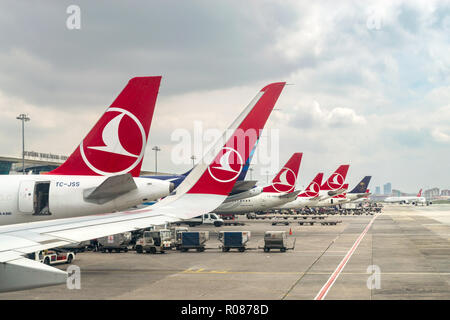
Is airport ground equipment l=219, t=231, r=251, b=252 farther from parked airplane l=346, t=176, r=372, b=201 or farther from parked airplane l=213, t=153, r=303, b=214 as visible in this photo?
parked airplane l=346, t=176, r=372, b=201

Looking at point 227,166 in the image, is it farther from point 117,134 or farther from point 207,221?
point 207,221

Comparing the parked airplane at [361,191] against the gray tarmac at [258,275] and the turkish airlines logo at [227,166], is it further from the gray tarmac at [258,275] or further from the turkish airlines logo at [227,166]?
the turkish airlines logo at [227,166]

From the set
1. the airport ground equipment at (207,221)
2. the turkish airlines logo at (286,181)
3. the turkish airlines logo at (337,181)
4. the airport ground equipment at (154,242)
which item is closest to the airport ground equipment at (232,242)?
the airport ground equipment at (154,242)

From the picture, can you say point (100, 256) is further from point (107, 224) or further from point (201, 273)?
point (107, 224)

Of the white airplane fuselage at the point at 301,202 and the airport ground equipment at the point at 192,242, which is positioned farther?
the white airplane fuselage at the point at 301,202

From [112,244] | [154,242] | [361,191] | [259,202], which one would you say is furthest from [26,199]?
[361,191]

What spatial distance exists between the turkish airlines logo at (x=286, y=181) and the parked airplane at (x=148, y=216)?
55.8 m

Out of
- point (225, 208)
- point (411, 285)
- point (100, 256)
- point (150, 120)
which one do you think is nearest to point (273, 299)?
point (411, 285)

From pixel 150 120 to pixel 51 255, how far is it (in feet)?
32.6

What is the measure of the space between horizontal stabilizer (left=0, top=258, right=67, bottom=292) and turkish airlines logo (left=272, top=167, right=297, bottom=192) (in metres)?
65.5

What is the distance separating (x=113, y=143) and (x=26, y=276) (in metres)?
16.8

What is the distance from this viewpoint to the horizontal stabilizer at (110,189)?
21.0 meters

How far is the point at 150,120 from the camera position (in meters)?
24.1

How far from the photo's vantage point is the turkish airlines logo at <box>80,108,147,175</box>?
76.9ft
